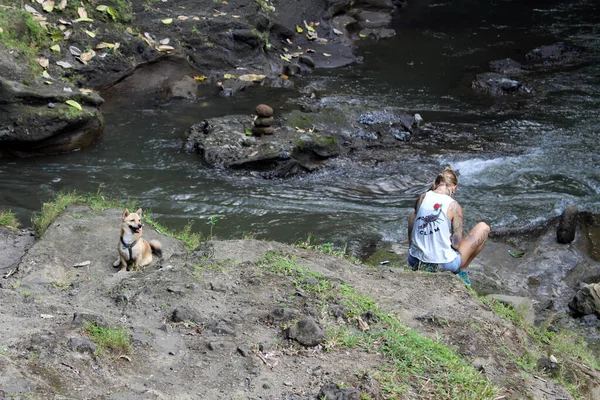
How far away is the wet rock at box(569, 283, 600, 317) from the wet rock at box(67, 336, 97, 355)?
554cm

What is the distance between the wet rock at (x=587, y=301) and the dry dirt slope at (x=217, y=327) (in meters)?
1.95

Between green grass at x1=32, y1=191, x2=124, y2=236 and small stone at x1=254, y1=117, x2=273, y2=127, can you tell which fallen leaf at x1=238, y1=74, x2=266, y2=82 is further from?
green grass at x1=32, y1=191, x2=124, y2=236

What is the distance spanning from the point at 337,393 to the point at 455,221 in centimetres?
302

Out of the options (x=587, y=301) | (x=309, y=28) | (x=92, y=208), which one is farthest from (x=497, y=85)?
(x=92, y=208)

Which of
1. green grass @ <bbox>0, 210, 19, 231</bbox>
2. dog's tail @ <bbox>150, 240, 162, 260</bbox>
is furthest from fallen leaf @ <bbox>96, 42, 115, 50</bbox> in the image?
dog's tail @ <bbox>150, 240, 162, 260</bbox>

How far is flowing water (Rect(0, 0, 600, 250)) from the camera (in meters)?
9.53

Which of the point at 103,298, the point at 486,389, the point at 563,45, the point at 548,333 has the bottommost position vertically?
the point at 548,333

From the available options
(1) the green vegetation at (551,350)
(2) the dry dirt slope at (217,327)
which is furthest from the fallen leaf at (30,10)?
(1) the green vegetation at (551,350)

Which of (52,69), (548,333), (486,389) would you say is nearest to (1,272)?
(486,389)

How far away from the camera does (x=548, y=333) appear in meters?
6.05

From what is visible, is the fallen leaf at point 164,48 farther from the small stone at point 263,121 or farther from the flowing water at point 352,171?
the small stone at point 263,121

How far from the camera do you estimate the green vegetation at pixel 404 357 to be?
161 inches

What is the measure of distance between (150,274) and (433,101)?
1036 centimetres

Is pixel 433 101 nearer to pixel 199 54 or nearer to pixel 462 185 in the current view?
pixel 462 185
